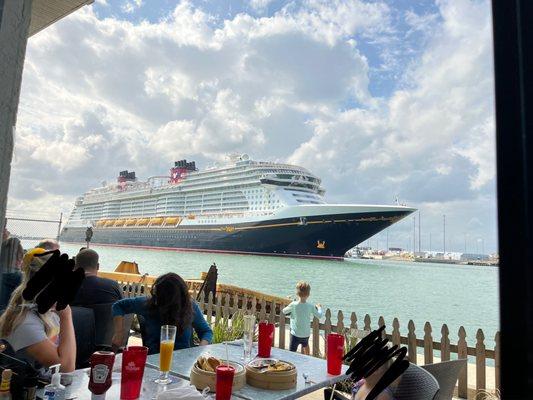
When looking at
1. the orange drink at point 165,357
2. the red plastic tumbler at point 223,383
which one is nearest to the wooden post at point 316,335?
the orange drink at point 165,357

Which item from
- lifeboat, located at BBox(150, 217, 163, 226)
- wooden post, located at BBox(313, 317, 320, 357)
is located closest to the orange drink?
wooden post, located at BBox(313, 317, 320, 357)

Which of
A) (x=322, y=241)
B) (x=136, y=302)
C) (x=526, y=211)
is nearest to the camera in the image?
(x=526, y=211)

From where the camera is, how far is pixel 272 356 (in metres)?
2.52

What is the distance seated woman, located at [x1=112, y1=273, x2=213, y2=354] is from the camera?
8.80ft

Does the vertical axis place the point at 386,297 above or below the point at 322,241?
below

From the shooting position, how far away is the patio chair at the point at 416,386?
1.71 metres

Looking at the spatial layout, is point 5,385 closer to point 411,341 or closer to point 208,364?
point 208,364

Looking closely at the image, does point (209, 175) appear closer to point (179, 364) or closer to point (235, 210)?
point (235, 210)

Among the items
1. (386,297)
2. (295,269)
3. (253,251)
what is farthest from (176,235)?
(386,297)

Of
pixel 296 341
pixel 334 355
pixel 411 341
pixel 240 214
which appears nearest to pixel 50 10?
pixel 334 355

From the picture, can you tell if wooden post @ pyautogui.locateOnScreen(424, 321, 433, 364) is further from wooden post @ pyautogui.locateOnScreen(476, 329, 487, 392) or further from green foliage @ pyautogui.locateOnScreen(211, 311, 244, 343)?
green foliage @ pyautogui.locateOnScreen(211, 311, 244, 343)

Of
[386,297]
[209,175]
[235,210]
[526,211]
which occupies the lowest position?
[386,297]

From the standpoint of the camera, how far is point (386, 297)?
60.7 feet

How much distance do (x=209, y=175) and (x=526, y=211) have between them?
47.0 meters
